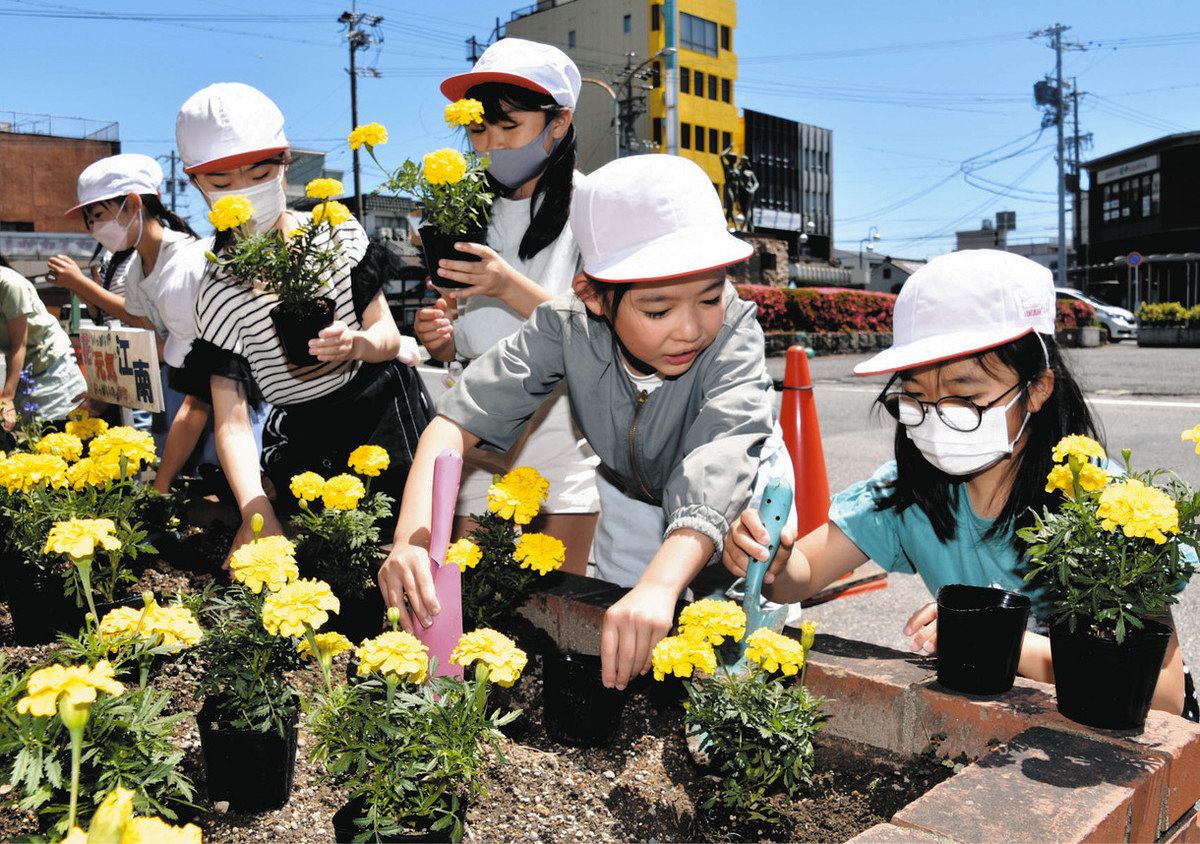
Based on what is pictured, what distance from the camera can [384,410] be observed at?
114 inches

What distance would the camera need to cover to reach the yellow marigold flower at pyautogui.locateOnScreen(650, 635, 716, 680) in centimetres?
154

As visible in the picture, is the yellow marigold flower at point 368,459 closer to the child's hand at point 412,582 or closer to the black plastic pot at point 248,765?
the child's hand at point 412,582

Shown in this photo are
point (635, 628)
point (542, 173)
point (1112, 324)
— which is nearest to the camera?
point (635, 628)

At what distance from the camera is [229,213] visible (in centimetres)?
241

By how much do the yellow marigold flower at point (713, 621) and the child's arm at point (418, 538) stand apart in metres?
0.49

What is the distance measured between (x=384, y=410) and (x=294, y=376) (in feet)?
0.92

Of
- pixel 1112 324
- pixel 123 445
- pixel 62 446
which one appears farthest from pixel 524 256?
pixel 1112 324

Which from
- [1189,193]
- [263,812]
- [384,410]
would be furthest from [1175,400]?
[1189,193]

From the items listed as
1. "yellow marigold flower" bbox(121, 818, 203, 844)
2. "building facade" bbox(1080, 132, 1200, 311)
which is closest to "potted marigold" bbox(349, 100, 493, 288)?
"yellow marigold flower" bbox(121, 818, 203, 844)

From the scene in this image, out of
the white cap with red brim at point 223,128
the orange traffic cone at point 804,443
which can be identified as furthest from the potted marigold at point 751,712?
the orange traffic cone at point 804,443

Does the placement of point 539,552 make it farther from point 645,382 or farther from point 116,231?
point 116,231

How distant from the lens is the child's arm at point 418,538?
1.79 meters

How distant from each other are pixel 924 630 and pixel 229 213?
1.91 m

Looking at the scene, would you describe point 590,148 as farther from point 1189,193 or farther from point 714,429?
point 714,429
